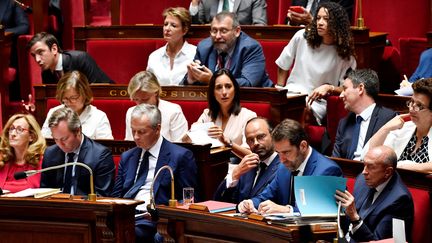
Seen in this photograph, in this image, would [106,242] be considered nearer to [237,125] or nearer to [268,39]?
[237,125]

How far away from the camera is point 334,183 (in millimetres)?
3273

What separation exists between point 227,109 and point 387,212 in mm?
1282

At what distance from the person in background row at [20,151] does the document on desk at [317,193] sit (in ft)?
4.69

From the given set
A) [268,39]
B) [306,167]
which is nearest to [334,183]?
[306,167]

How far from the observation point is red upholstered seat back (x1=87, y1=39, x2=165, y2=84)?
5715 mm

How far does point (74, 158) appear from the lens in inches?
164

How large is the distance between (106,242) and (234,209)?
49 cm

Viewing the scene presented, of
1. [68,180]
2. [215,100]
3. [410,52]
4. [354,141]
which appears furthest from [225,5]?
[68,180]

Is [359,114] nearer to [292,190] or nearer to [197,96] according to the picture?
[292,190]

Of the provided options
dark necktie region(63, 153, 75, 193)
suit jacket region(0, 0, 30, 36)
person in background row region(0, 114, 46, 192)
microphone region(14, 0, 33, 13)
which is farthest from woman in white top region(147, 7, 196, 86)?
dark necktie region(63, 153, 75, 193)

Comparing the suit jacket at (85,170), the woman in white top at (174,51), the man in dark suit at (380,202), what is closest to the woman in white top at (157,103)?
the suit jacket at (85,170)

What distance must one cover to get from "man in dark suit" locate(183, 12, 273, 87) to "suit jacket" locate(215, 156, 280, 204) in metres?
0.97

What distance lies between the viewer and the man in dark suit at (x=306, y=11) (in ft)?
17.5

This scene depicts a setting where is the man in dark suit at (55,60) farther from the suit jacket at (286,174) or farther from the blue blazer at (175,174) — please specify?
the suit jacket at (286,174)
